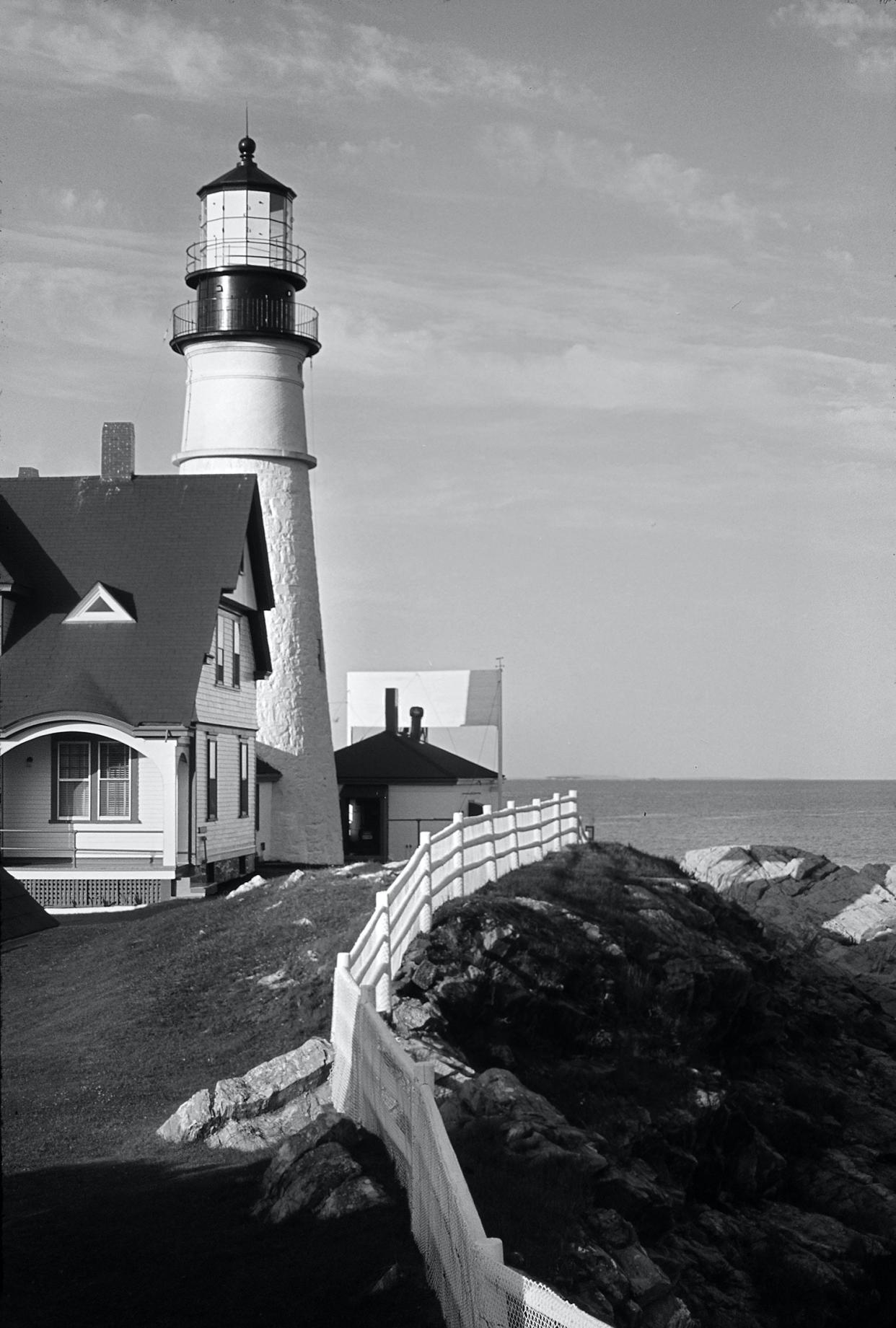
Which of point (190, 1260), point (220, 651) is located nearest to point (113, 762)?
point (220, 651)

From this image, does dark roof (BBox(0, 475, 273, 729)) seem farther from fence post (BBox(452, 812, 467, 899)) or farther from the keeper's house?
fence post (BBox(452, 812, 467, 899))

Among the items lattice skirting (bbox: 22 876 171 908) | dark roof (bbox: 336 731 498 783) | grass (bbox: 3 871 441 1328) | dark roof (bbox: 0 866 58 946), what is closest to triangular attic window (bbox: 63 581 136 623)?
lattice skirting (bbox: 22 876 171 908)

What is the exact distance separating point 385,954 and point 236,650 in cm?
1801

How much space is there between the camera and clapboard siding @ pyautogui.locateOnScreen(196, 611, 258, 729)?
29.7 meters

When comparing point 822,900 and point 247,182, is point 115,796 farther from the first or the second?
point 822,900

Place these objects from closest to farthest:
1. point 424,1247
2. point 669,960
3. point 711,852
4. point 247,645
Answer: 1. point 424,1247
2. point 669,960
3. point 247,645
4. point 711,852

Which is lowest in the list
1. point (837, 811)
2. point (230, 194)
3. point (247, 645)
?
point (837, 811)

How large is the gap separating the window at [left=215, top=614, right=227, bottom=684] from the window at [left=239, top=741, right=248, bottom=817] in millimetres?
2181

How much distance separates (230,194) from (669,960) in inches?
817

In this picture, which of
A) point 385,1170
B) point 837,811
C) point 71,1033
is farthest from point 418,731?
point 837,811

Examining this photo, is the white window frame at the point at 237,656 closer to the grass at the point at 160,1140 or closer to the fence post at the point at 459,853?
the grass at the point at 160,1140

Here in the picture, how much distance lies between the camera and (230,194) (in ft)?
110

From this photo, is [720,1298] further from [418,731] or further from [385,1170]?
[418,731]

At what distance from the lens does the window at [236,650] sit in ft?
105
